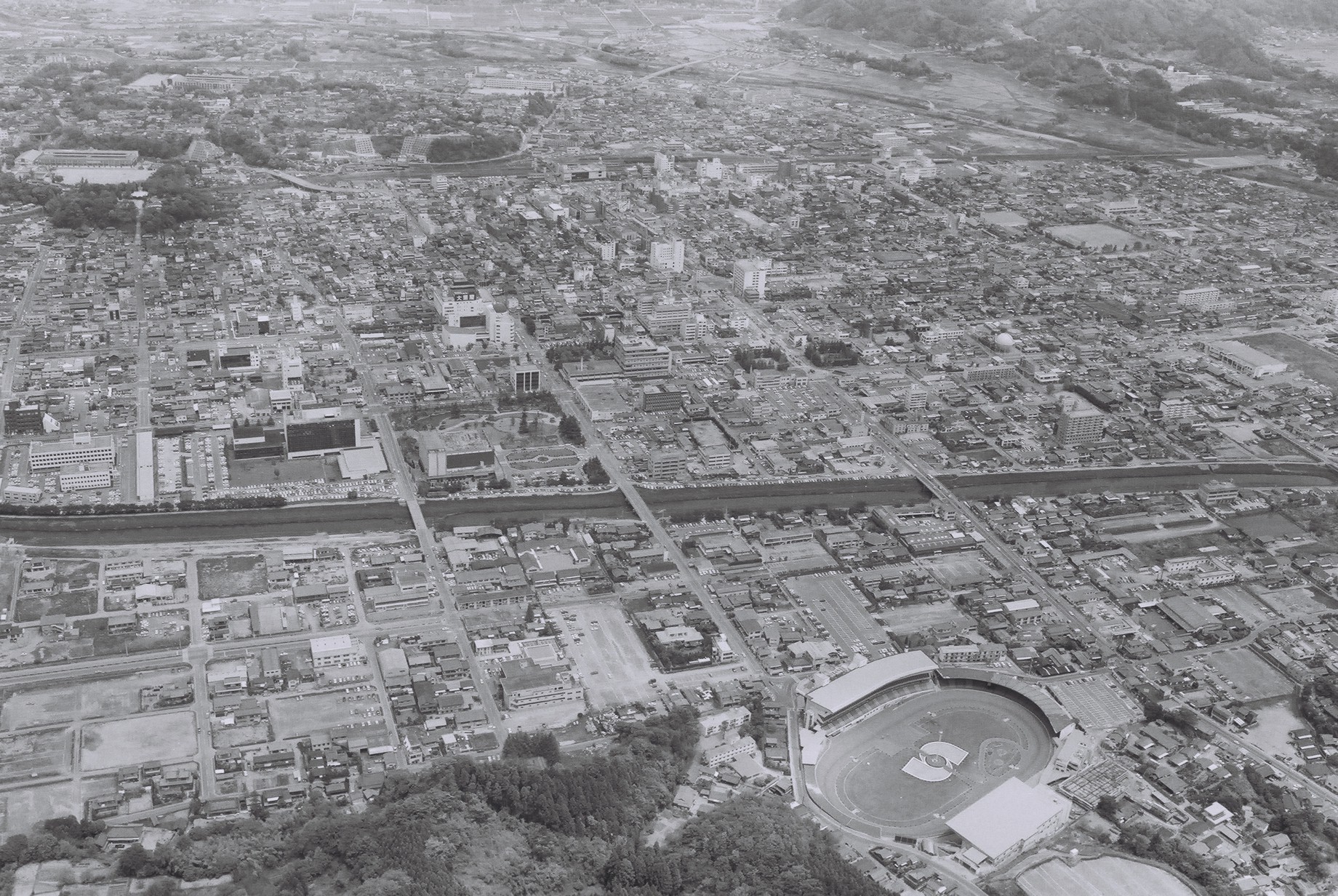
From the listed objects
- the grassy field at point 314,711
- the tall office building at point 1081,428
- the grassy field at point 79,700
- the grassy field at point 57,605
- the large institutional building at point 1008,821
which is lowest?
the grassy field at point 79,700

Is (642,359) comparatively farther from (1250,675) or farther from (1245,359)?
(1250,675)

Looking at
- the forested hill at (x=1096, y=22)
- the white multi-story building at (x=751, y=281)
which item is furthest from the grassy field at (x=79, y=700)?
the forested hill at (x=1096, y=22)

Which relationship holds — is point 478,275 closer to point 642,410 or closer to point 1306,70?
point 642,410

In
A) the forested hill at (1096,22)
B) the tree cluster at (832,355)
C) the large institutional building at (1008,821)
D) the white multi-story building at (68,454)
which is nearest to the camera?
the large institutional building at (1008,821)

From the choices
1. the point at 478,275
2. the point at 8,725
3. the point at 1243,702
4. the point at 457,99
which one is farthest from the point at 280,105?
the point at 1243,702

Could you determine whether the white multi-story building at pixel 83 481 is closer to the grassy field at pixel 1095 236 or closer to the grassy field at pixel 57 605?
the grassy field at pixel 57 605

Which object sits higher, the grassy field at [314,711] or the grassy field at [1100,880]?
the grassy field at [1100,880]

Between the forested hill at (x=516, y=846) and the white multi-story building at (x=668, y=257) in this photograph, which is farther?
the white multi-story building at (x=668, y=257)
